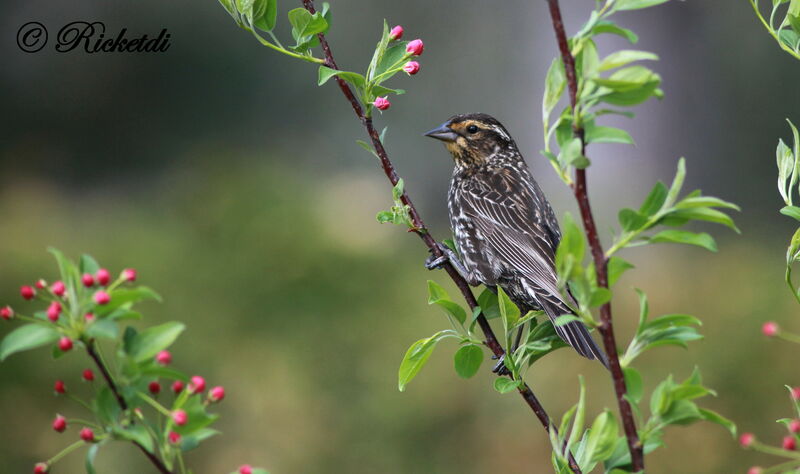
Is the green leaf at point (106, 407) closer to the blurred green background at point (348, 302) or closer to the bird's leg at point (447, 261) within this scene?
the bird's leg at point (447, 261)

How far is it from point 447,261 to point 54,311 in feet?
5.14

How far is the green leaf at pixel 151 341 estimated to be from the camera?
1259 millimetres

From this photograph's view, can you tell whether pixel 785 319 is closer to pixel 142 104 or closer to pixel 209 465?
pixel 209 465

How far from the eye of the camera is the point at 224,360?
18.9ft

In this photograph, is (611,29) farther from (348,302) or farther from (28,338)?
(348,302)

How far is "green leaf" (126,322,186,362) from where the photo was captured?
49.6 inches

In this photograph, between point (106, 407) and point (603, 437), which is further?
point (603, 437)

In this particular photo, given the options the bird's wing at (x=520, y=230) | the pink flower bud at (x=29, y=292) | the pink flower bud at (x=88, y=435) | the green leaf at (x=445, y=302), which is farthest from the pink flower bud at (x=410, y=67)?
the bird's wing at (x=520, y=230)

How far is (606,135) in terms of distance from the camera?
4.41 feet

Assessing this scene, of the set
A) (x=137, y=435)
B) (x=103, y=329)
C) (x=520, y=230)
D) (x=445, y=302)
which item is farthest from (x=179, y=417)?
(x=520, y=230)

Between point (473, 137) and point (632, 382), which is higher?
point (473, 137)

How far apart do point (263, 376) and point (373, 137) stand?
3742 millimetres

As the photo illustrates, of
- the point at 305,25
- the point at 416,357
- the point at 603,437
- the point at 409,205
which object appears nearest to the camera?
the point at 603,437

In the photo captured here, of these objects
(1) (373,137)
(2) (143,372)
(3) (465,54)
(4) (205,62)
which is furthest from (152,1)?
(2) (143,372)
